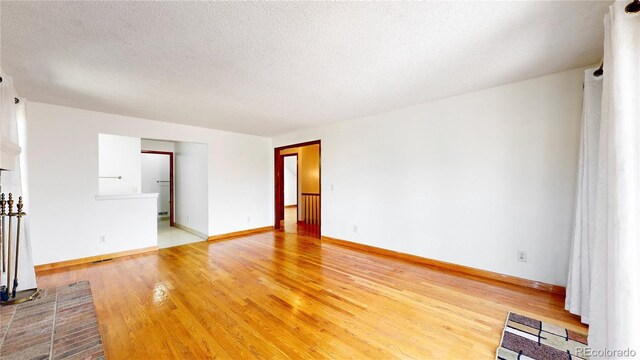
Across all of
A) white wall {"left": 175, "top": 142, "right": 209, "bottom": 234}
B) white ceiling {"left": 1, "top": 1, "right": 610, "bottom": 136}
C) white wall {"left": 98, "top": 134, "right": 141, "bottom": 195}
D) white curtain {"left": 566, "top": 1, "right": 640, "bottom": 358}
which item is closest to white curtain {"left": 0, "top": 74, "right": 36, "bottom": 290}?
white ceiling {"left": 1, "top": 1, "right": 610, "bottom": 136}

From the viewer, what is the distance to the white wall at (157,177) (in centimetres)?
689

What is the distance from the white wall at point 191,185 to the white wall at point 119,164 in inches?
38.7

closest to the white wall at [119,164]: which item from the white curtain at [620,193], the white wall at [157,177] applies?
the white wall at [157,177]

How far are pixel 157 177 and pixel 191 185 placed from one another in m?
2.51

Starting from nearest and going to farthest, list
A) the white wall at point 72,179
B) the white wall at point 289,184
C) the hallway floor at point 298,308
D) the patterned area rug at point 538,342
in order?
the patterned area rug at point 538,342 → the hallway floor at point 298,308 → the white wall at point 72,179 → the white wall at point 289,184

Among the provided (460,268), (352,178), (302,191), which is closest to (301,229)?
(302,191)

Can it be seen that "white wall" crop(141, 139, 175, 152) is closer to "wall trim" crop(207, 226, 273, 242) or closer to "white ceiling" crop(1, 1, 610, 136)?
"white ceiling" crop(1, 1, 610, 136)

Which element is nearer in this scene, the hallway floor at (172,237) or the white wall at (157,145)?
the hallway floor at (172,237)

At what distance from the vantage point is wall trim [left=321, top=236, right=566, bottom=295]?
2.53 metres

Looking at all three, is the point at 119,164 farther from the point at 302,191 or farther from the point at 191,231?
the point at 302,191

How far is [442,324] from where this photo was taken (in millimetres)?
1974

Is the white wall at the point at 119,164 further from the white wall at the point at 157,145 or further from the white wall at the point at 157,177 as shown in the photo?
the white wall at the point at 157,177

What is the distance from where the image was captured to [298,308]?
2221 millimetres

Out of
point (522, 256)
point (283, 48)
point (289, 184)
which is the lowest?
point (522, 256)
